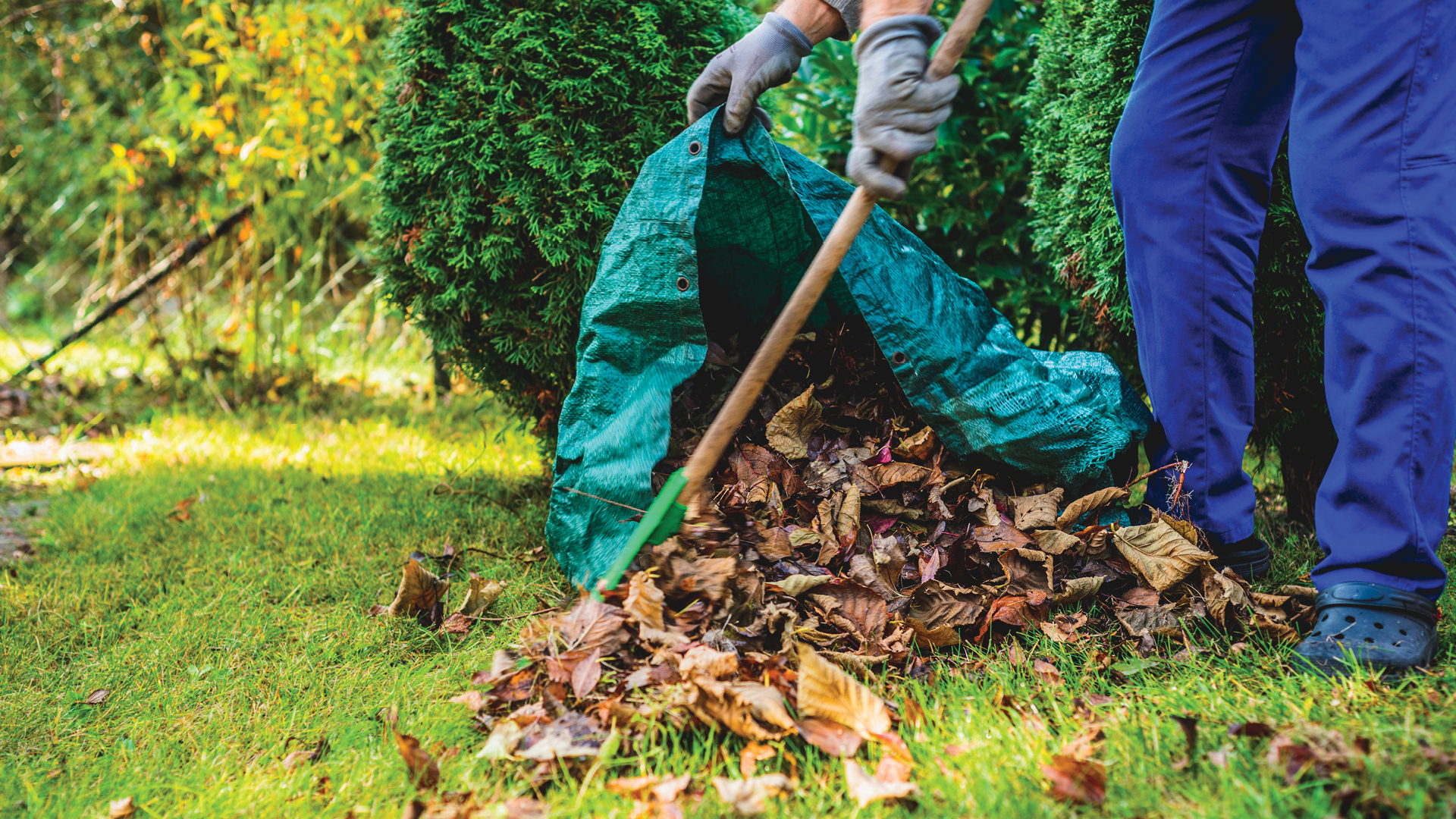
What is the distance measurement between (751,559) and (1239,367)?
1.15 meters

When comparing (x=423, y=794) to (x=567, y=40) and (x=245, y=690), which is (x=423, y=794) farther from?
(x=567, y=40)

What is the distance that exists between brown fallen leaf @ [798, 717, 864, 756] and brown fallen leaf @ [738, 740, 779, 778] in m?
0.06

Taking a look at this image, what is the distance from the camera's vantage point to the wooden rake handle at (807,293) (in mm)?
1576

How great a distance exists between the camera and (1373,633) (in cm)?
144

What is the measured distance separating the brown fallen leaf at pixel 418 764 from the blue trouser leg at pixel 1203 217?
1.62 meters

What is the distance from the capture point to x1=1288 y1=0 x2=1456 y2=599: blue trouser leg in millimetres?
1427

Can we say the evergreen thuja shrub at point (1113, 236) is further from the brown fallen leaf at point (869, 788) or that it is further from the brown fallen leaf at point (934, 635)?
the brown fallen leaf at point (869, 788)

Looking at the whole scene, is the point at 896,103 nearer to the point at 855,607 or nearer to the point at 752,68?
the point at 752,68

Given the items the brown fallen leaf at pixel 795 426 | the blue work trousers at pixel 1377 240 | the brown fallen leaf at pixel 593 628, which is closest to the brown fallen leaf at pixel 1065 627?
the blue work trousers at pixel 1377 240

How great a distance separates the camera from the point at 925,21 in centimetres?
161

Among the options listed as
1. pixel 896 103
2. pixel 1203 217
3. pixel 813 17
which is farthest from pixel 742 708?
pixel 813 17

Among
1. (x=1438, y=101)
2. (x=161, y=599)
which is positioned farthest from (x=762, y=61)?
(x=161, y=599)

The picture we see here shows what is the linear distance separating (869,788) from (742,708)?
9.2 inches

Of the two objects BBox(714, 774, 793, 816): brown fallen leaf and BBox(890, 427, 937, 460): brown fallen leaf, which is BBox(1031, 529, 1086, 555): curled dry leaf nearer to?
BBox(890, 427, 937, 460): brown fallen leaf
